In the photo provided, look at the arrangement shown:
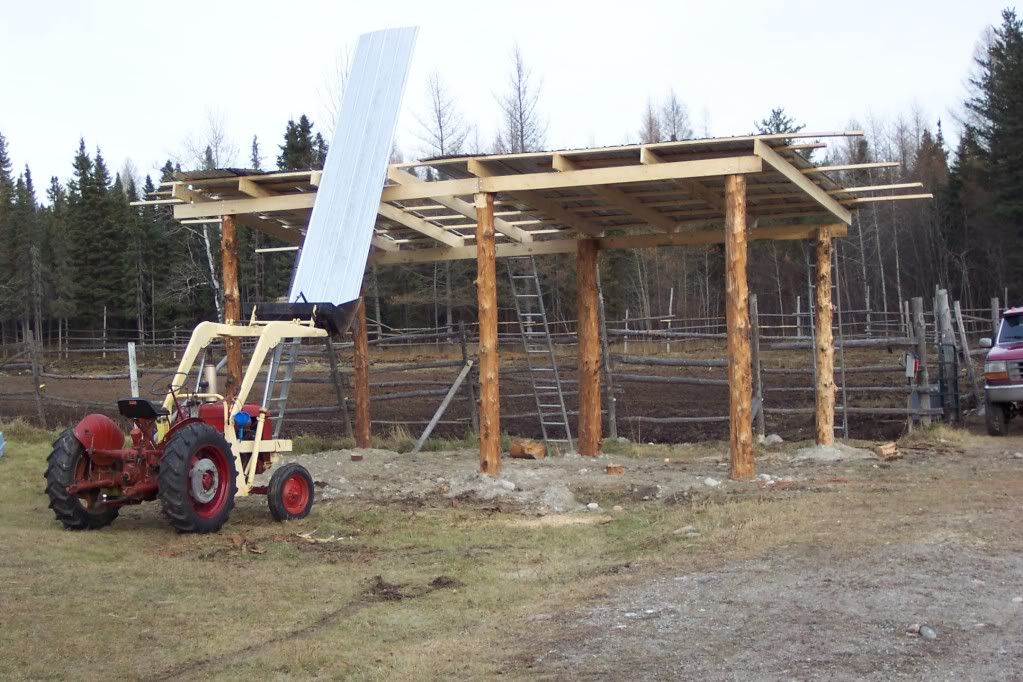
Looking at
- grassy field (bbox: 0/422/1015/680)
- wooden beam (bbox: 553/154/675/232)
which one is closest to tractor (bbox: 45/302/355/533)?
grassy field (bbox: 0/422/1015/680)

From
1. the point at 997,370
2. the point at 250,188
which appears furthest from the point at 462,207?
the point at 997,370

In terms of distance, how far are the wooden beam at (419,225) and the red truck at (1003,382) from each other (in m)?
8.00

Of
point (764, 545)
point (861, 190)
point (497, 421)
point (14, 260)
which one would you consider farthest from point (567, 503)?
point (14, 260)

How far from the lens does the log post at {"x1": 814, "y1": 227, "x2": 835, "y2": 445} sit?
45.5 ft

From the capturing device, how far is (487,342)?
1175cm

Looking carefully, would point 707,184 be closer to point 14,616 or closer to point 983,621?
point 983,621

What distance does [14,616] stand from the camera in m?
6.11

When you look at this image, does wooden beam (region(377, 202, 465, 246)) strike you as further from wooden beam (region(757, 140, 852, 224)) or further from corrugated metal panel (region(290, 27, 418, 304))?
wooden beam (region(757, 140, 852, 224))

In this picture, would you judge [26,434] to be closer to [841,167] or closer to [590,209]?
[590,209]

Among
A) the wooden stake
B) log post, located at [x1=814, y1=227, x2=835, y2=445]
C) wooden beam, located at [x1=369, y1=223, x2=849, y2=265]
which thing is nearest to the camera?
log post, located at [x1=814, y1=227, x2=835, y2=445]

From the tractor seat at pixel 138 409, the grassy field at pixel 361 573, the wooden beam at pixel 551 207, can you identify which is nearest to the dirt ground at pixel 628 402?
the wooden beam at pixel 551 207

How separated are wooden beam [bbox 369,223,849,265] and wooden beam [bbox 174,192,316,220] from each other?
→ 260cm

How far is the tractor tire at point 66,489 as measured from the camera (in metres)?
8.79

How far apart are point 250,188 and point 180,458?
5.34m
